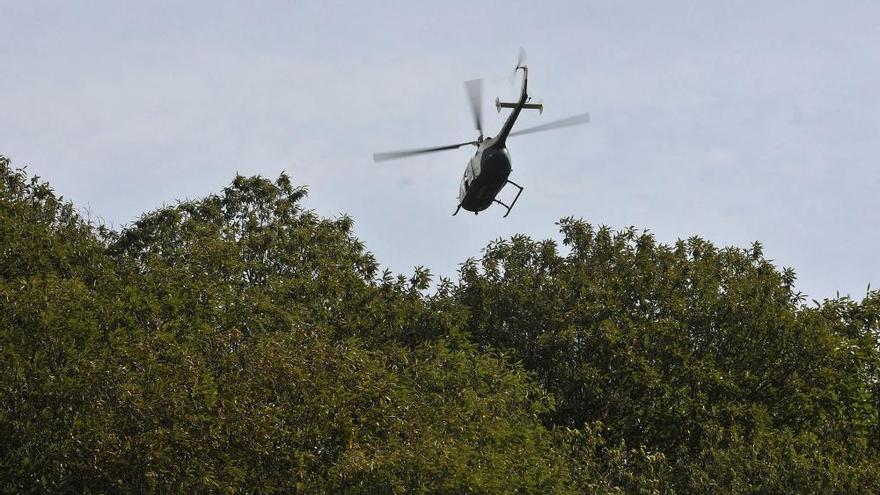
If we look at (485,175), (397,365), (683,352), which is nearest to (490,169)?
(485,175)

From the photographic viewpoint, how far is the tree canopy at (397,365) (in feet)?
101

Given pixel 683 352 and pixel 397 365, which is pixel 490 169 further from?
pixel 683 352

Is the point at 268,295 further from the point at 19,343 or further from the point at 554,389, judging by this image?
the point at 19,343

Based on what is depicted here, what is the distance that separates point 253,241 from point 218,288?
8.48 meters

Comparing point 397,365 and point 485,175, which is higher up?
point 485,175

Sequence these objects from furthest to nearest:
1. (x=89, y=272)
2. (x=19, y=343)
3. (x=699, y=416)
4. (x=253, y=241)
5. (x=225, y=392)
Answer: (x=253, y=241) → (x=89, y=272) → (x=699, y=416) → (x=19, y=343) → (x=225, y=392)

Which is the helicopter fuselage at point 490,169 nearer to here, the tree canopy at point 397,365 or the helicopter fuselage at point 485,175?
the helicopter fuselage at point 485,175

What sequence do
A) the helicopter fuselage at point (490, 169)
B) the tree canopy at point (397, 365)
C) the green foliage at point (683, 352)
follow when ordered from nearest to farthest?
the tree canopy at point (397, 365) < the helicopter fuselage at point (490, 169) < the green foliage at point (683, 352)

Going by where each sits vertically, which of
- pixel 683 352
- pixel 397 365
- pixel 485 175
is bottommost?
pixel 397 365

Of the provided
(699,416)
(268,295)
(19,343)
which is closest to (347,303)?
(268,295)

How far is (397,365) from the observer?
36.7 metres

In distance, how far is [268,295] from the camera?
44156 millimetres

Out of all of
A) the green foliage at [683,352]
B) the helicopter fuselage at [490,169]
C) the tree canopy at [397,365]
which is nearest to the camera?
the tree canopy at [397,365]

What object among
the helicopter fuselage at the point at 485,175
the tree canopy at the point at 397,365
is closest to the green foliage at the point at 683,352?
the tree canopy at the point at 397,365
